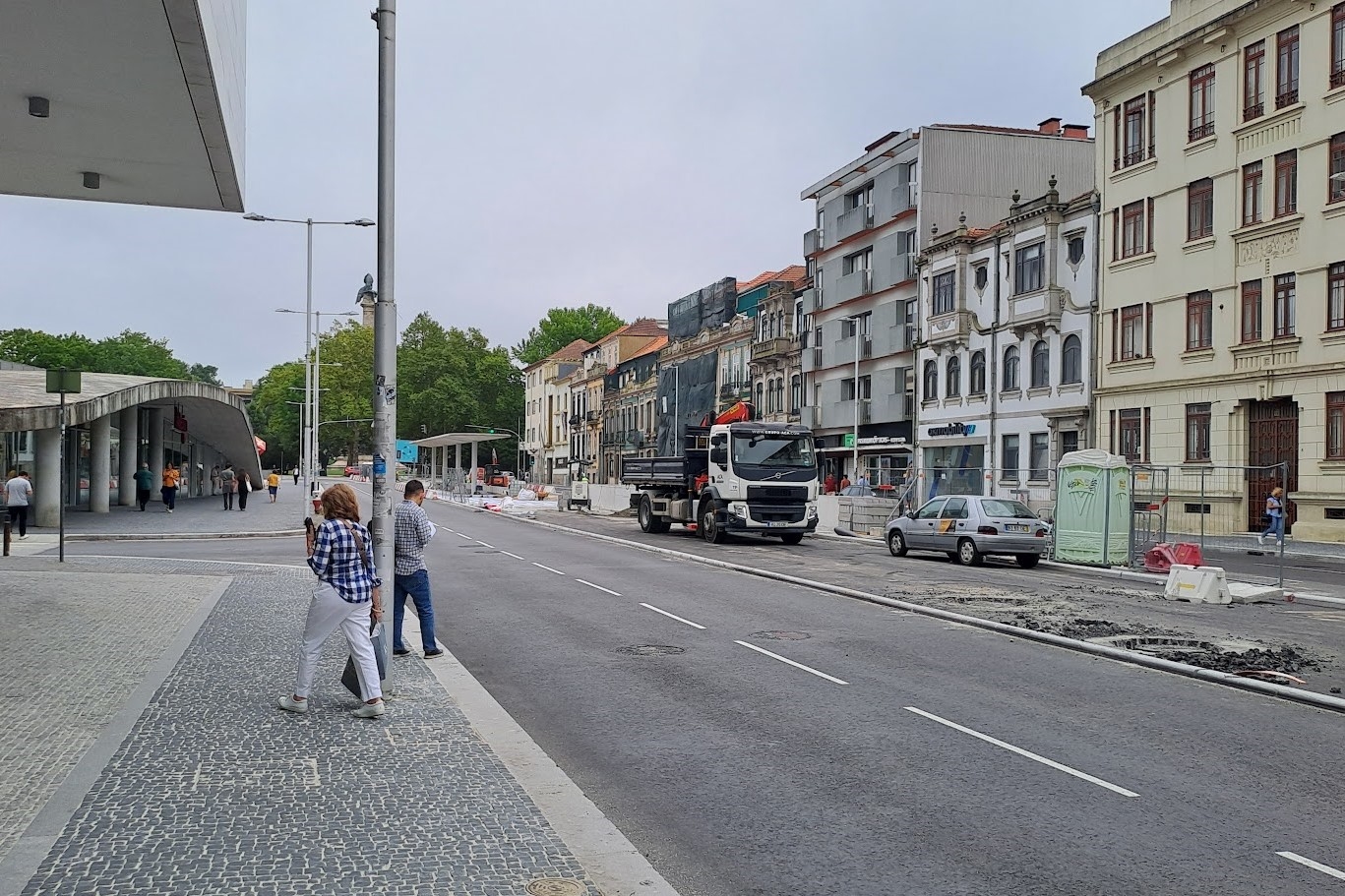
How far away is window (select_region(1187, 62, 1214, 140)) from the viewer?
1401 inches

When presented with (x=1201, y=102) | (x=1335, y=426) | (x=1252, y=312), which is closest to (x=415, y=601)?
(x=1335, y=426)

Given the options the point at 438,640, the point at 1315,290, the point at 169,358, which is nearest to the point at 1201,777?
the point at 438,640

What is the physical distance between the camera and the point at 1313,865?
589cm

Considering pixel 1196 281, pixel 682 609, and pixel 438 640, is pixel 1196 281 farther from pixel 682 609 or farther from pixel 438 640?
pixel 438 640

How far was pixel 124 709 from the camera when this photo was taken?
8.64 metres

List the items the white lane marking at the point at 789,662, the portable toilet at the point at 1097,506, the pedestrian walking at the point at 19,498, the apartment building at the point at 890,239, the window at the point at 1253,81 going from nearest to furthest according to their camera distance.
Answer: the white lane marking at the point at 789,662 → the portable toilet at the point at 1097,506 → the pedestrian walking at the point at 19,498 → the window at the point at 1253,81 → the apartment building at the point at 890,239

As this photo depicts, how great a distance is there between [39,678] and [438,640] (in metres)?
4.46

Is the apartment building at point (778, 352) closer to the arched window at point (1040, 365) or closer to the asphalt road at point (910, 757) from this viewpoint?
the arched window at point (1040, 365)

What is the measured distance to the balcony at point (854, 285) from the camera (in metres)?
53.8

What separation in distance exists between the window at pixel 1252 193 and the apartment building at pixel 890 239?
1507cm

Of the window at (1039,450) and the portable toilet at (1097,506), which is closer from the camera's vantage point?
the portable toilet at (1097,506)

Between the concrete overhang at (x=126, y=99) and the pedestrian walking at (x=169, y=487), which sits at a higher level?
the concrete overhang at (x=126, y=99)

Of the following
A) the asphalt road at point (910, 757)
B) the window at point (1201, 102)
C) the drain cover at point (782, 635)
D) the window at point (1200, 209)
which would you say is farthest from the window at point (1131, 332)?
the drain cover at point (782, 635)

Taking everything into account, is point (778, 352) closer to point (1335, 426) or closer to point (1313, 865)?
point (1335, 426)
